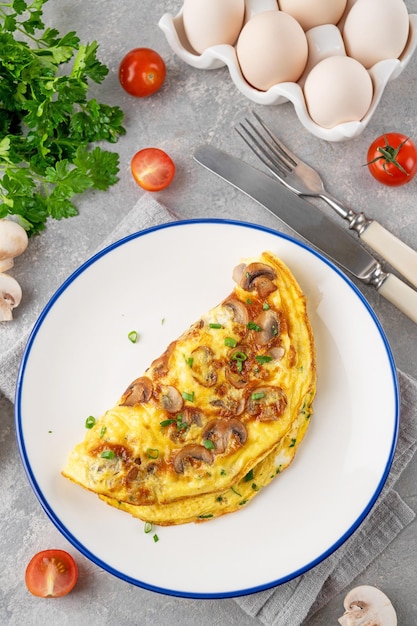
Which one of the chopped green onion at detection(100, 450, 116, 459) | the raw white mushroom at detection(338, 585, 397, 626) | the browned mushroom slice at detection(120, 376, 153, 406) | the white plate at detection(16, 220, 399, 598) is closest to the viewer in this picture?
the chopped green onion at detection(100, 450, 116, 459)

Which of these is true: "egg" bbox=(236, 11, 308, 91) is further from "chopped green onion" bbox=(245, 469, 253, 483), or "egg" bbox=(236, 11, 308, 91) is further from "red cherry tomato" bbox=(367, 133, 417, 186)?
"chopped green onion" bbox=(245, 469, 253, 483)

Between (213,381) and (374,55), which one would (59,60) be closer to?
(374,55)

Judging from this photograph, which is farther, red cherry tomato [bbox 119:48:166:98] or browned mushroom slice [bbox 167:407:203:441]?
red cherry tomato [bbox 119:48:166:98]

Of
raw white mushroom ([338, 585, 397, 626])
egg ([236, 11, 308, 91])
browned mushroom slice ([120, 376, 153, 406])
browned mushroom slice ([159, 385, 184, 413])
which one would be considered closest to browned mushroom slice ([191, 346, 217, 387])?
browned mushroom slice ([159, 385, 184, 413])

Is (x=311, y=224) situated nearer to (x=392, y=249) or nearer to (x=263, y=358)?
(x=392, y=249)

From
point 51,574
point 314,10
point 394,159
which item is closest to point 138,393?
point 51,574
